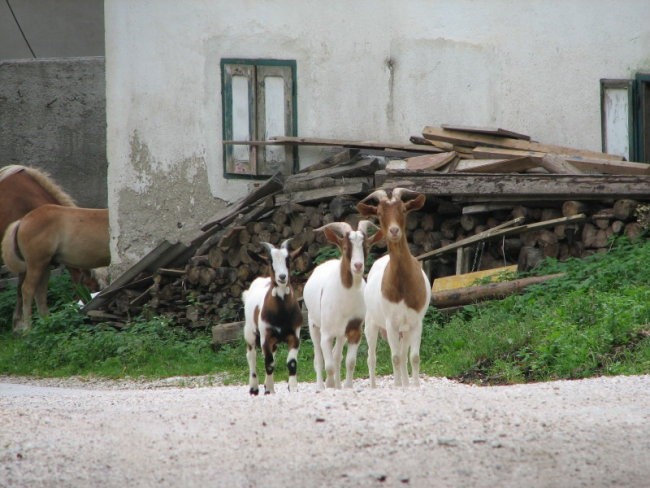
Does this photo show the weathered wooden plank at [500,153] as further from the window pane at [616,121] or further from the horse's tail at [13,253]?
the horse's tail at [13,253]

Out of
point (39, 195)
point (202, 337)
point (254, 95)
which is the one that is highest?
point (254, 95)

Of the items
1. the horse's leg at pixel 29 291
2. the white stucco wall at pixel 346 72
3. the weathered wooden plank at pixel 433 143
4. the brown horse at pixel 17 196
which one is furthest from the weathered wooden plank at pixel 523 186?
the brown horse at pixel 17 196

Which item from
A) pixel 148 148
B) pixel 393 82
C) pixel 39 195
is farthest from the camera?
pixel 39 195

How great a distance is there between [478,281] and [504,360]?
7.52 ft

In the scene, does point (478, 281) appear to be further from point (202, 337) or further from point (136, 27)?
point (136, 27)

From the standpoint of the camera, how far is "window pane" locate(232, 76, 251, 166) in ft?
62.7

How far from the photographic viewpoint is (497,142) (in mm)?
16938

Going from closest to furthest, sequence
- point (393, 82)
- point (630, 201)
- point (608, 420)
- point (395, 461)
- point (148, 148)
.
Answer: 1. point (395, 461)
2. point (608, 420)
3. point (630, 201)
4. point (393, 82)
5. point (148, 148)

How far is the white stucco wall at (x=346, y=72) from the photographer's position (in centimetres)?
1748

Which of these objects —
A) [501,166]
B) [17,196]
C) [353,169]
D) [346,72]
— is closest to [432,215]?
[501,166]

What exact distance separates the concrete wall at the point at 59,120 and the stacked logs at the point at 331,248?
6534 mm

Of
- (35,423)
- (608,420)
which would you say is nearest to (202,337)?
(35,423)

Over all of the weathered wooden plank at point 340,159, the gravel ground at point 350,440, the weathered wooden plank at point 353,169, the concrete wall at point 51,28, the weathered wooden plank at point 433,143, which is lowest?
the gravel ground at point 350,440

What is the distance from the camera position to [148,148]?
64.6 feet
